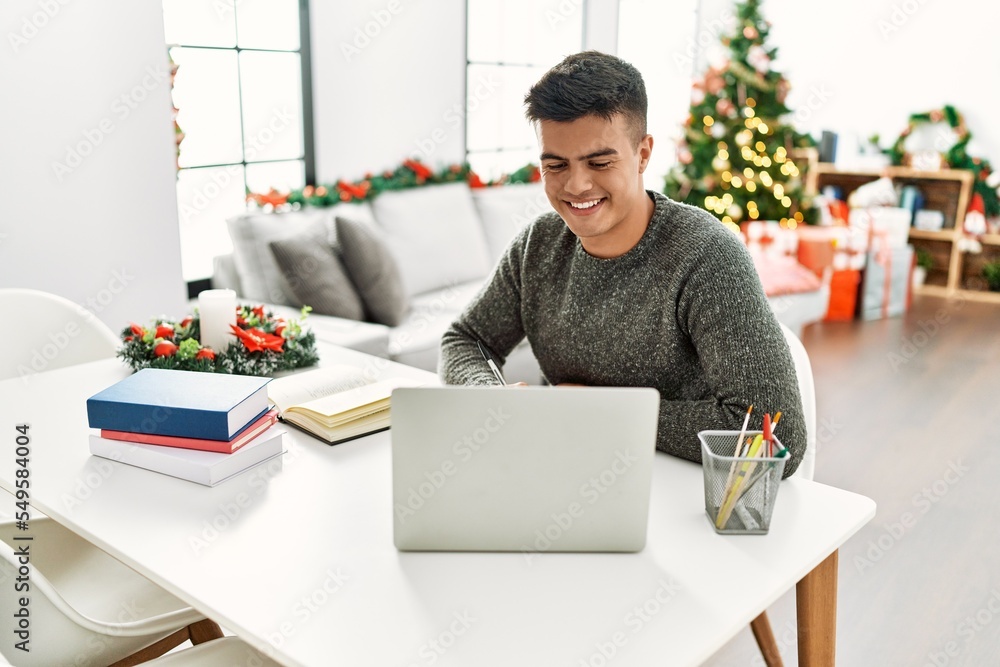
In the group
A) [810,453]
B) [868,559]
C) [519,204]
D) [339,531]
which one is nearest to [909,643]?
[868,559]

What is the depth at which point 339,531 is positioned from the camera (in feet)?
3.72

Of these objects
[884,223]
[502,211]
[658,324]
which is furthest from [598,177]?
[884,223]

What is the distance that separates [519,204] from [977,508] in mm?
2400

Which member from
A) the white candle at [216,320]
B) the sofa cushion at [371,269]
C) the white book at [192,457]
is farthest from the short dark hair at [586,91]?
the sofa cushion at [371,269]

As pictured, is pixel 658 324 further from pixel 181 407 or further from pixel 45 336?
pixel 45 336

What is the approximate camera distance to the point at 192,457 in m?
1.28

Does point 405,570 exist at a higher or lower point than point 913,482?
higher

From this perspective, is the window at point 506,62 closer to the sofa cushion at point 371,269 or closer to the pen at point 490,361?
the sofa cushion at point 371,269

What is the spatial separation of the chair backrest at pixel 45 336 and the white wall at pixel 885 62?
5.20 metres

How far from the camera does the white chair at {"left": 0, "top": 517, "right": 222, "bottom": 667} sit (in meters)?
1.22

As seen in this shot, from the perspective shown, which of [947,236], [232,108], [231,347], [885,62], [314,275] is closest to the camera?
[231,347]

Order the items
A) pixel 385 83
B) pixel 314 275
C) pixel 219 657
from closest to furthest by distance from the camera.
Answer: pixel 219 657
pixel 314 275
pixel 385 83

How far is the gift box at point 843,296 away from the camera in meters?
5.04

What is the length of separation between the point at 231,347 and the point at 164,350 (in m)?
0.13
